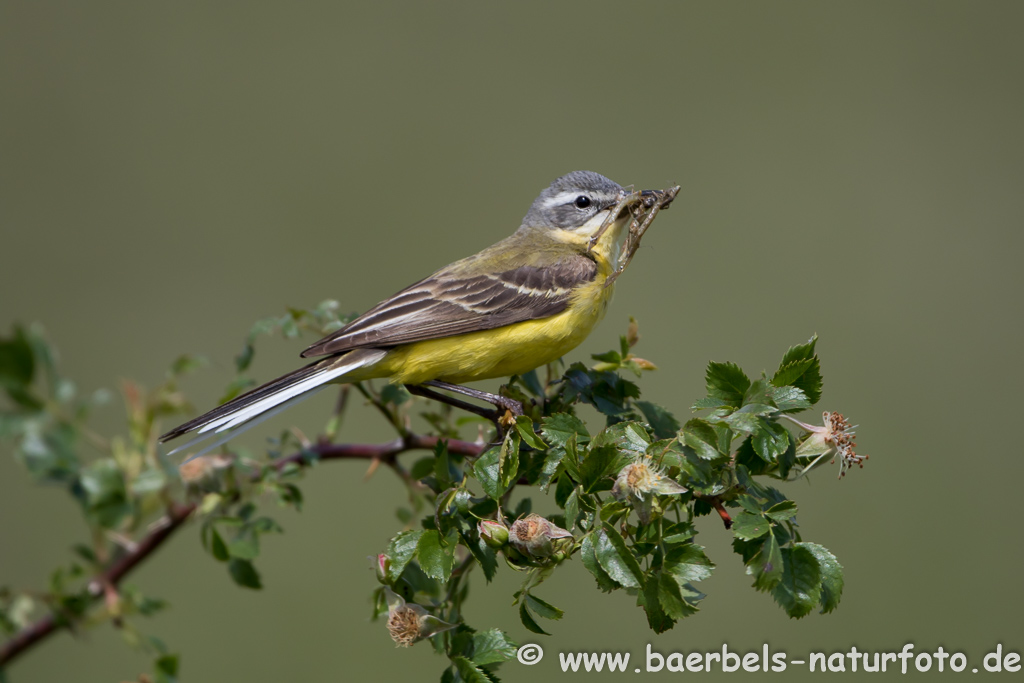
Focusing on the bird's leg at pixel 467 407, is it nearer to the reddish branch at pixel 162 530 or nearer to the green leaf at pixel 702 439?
the reddish branch at pixel 162 530

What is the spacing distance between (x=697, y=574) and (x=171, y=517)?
1533 millimetres

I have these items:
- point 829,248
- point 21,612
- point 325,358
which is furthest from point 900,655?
point 829,248

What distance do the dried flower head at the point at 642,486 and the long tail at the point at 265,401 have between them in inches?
52.6

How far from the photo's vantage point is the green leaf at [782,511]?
6.17 feet

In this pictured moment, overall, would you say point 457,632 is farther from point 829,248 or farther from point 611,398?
point 829,248

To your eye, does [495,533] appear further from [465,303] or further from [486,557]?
[465,303]

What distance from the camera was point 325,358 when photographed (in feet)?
11.3

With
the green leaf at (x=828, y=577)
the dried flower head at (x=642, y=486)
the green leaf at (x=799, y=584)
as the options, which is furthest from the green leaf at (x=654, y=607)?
the green leaf at (x=828, y=577)

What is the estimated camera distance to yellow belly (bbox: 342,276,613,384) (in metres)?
3.58

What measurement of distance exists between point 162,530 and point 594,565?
4.29 ft

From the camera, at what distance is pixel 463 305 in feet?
12.4

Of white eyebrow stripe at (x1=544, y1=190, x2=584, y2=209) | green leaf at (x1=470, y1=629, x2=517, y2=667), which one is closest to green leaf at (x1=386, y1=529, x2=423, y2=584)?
green leaf at (x1=470, y1=629, x2=517, y2=667)

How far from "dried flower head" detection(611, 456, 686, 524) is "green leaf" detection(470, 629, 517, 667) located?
494mm

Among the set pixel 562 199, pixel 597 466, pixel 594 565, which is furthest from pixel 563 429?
pixel 562 199
